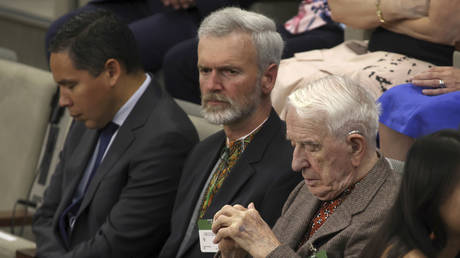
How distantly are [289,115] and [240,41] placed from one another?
554 mm

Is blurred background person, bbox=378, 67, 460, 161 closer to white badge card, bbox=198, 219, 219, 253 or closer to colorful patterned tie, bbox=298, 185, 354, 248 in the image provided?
colorful patterned tie, bbox=298, 185, 354, 248

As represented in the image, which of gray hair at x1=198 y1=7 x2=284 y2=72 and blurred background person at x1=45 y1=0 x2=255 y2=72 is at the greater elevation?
gray hair at x1=198 y1=7 x2=284 y2=72

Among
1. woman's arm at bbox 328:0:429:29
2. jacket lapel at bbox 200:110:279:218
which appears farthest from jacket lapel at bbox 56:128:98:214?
woman's arm at bbox 328:0:429:29

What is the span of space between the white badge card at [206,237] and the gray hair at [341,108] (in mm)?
492

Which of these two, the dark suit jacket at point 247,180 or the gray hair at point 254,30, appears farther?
the gray hair at point 254,30

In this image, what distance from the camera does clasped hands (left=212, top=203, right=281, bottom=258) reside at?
2342mm

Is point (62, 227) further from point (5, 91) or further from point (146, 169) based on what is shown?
point (5, 91)

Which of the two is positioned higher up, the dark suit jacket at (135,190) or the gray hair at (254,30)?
the gray hair at (254,30)

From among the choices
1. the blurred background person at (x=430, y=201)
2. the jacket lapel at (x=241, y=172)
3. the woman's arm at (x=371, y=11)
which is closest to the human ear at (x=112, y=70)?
the jacket lapel at (x=241, y=172)

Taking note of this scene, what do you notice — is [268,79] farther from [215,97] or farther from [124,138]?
[124,138]

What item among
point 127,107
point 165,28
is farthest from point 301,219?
point 165,28

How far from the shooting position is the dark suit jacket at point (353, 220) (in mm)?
2254

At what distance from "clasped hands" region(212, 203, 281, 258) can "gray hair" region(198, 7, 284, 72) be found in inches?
27.8

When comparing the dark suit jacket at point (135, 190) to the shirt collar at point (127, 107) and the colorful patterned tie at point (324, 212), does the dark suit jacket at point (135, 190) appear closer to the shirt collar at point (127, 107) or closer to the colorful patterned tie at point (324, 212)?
the shirt collar at point (127, 107)
